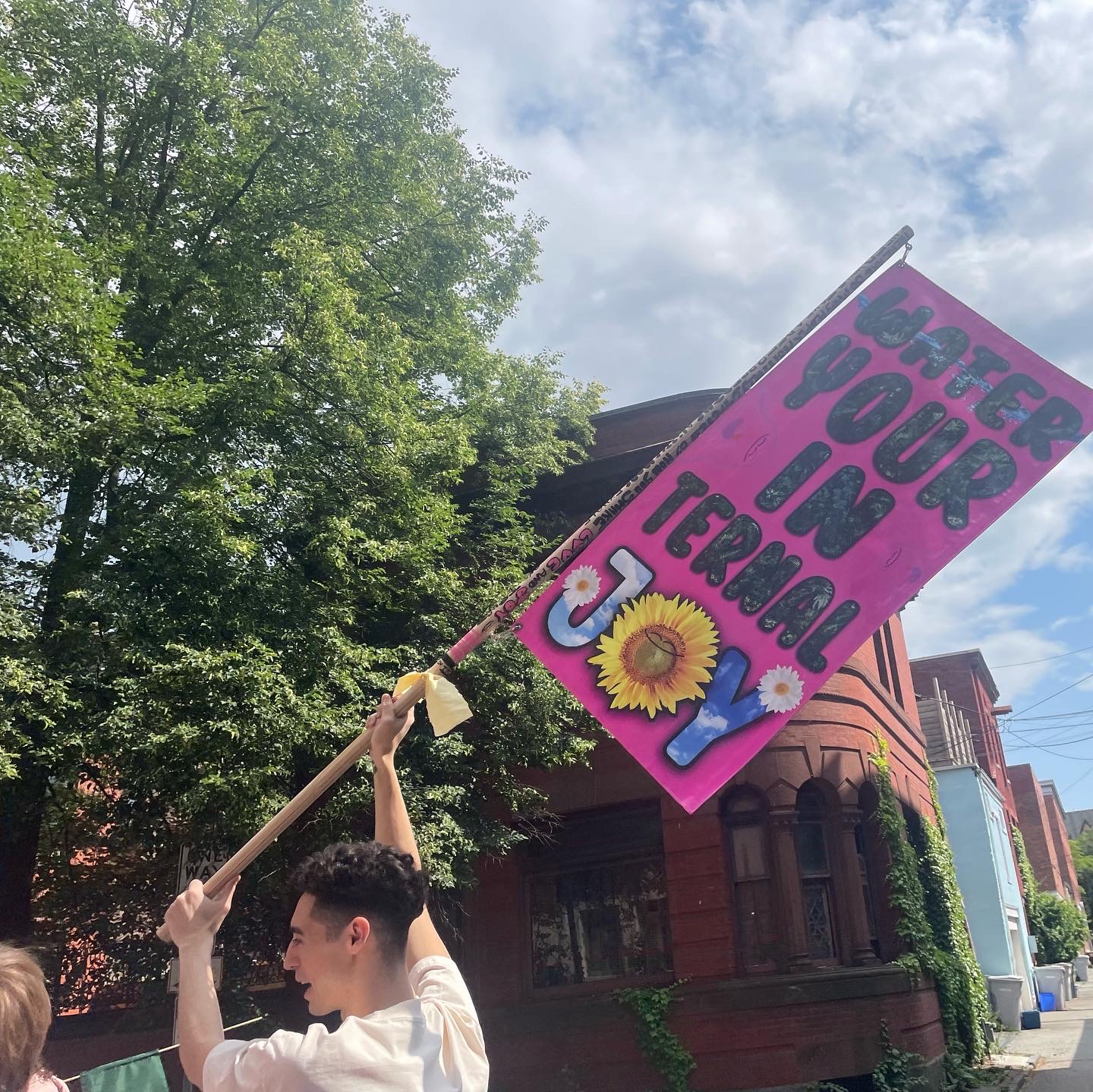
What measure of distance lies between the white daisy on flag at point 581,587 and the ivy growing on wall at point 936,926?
37.9ft

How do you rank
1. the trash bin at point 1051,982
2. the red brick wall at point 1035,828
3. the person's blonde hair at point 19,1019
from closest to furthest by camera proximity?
the person's blonde hair at point 19,1019 < the trash bin at point 1051,982 < the red brick wall at point 1035,828

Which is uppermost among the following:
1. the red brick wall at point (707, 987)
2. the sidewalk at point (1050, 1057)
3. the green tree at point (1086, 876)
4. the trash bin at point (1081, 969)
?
the green tree at point (1086, 876)

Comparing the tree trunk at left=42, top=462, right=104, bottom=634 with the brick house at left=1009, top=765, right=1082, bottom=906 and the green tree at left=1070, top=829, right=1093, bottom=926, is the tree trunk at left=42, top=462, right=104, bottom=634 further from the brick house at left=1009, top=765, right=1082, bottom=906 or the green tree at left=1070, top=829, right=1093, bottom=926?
the green tree at left=1070, top=829, right=1093, bottom=926

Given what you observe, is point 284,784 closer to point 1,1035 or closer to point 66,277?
point 66,277

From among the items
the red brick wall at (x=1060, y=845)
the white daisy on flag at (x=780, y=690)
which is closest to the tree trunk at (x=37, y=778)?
the white daisy on flag at (x=780, y=690)

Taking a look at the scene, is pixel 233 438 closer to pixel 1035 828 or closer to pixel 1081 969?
pixel 1081 969

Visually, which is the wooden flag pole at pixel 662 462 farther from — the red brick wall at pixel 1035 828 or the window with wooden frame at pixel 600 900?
the red brick wall at pixel 1035 828

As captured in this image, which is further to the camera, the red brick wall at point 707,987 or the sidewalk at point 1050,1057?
the sidewalk at point 1050,1057

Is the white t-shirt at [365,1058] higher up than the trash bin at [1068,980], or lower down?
higher up

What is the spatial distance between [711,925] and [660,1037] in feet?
5.19

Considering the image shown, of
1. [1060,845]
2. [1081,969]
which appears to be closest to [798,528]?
[1081,969]

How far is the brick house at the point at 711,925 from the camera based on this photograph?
13.2 m

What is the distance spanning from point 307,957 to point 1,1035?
707mm

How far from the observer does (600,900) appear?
15000mm
